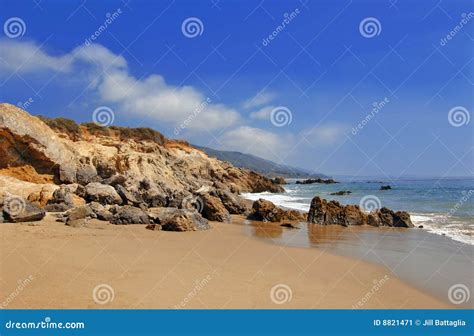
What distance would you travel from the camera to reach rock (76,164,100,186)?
67.9ft

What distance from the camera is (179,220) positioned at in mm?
12586

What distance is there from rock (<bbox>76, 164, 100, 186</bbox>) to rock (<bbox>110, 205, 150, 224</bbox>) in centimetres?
807

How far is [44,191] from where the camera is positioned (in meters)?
15.7

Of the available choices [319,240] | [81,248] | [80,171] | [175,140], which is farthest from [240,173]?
[81,248]

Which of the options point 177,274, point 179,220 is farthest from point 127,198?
point 177,274

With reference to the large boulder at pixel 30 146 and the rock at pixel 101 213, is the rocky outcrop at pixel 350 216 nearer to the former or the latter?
the rock at pixel 101 213

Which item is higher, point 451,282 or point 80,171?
point 451,282

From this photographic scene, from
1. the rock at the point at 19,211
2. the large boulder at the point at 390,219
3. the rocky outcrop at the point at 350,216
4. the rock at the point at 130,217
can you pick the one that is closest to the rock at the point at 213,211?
the rock at the point at 130,217

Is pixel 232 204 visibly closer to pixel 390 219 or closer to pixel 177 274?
pixel 390 219

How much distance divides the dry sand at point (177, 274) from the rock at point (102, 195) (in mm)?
5361

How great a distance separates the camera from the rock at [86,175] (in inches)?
815

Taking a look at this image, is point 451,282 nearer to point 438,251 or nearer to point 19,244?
point 438,251

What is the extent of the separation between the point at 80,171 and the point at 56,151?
170 cm

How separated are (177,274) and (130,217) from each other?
663 cm
